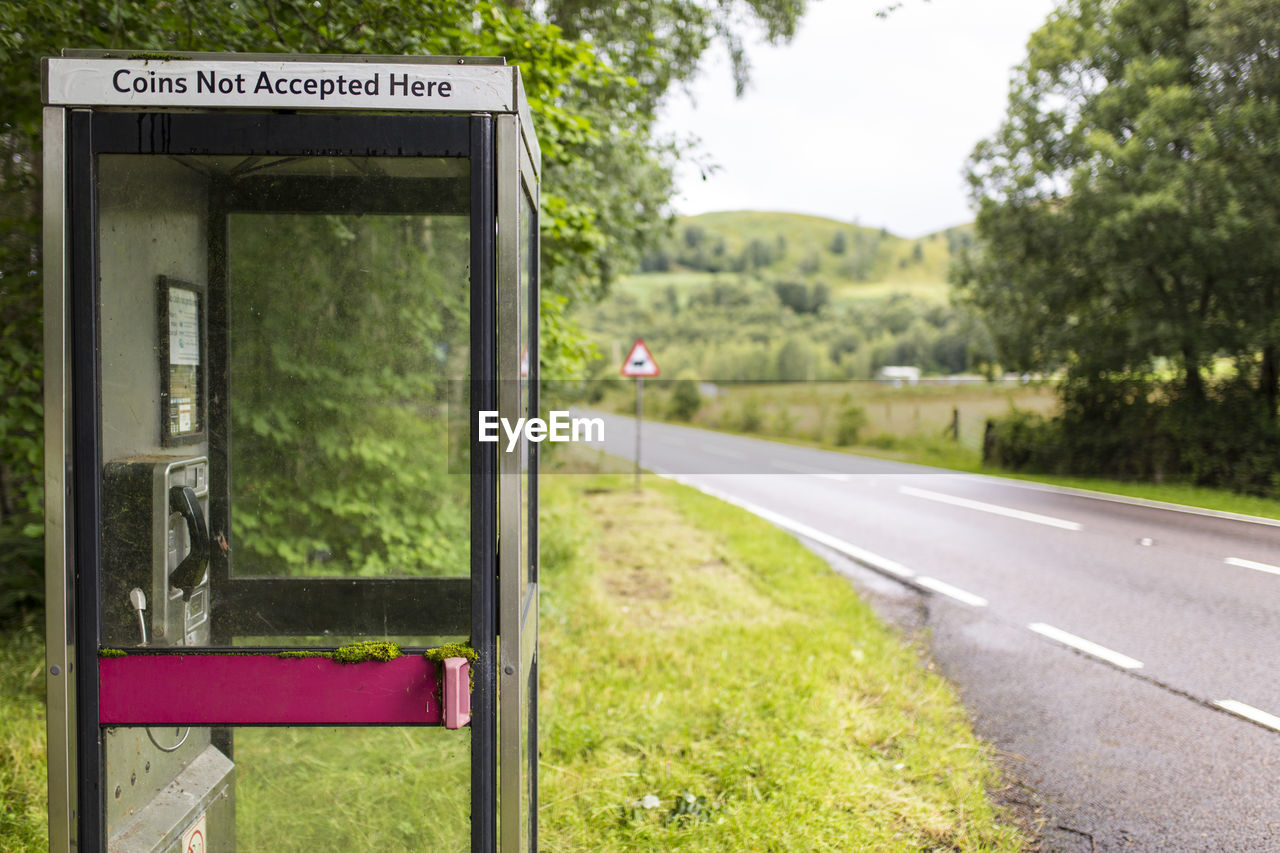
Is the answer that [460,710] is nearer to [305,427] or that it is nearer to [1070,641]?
[305,427]

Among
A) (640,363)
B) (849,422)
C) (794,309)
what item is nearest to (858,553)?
(640,363)

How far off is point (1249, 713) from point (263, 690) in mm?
4483

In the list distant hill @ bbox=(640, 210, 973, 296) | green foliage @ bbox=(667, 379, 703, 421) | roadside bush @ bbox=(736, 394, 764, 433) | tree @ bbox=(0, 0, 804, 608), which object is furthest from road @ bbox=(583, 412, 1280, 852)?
distant hill @ bbox=(640, 210, 973, 296)

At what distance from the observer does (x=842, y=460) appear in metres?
18.1

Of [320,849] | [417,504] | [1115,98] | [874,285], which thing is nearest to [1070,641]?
[417,504]

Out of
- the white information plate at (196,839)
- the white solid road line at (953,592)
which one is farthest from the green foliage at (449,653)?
the white solid road line at (953,592)

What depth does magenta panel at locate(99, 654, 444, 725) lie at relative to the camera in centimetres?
195

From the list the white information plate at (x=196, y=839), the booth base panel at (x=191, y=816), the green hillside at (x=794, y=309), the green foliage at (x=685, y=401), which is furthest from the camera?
the green hillside at (x=794, y=309)

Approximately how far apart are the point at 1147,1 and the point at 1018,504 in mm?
7225

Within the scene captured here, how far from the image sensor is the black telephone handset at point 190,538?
232cm

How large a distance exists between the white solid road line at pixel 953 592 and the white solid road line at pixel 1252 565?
7.62ft

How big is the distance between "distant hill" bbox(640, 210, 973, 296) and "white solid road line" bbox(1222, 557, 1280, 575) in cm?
7775

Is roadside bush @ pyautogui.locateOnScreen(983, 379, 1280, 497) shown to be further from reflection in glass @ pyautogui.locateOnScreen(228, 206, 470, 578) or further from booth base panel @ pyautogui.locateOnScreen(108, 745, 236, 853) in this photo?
booth base panel @ pyautogui.locateOnScreen(108, 745, 236, 853)

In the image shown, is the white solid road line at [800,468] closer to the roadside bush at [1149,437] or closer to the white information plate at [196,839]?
the roadside bush at [1149,437]
